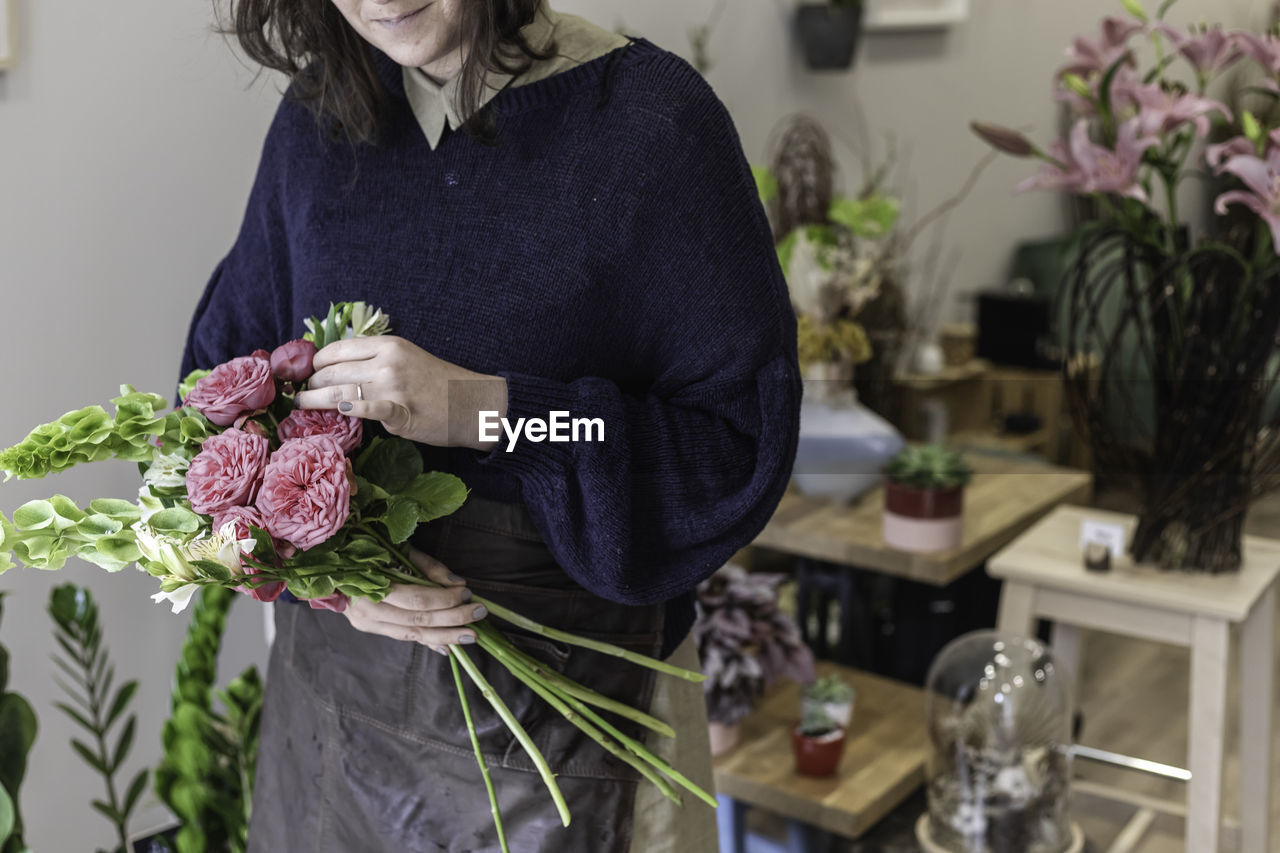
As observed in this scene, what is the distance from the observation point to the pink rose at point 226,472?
83cm

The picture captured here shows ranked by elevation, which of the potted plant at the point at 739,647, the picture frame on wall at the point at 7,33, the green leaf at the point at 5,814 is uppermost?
the picture frame on wall at the point at 7,33

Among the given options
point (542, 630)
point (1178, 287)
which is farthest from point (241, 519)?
point (1178, 287)

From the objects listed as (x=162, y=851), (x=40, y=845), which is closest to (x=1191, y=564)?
(x=162, y=851)

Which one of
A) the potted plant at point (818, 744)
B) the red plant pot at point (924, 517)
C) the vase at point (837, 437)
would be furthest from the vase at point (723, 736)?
the vase at point (837, 437)

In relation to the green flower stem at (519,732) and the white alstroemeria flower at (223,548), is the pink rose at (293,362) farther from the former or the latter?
the green flower stem at (519,732)

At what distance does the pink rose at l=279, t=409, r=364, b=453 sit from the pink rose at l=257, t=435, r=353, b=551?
31 millimetres

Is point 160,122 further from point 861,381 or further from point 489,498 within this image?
point 861,381

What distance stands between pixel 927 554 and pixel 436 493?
1.44 m

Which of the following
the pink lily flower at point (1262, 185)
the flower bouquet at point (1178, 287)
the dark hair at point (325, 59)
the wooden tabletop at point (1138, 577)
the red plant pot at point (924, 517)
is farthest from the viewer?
the red plant pot at point (924, 517)

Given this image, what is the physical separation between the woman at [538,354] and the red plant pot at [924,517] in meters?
1.17

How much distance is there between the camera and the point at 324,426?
88 cm

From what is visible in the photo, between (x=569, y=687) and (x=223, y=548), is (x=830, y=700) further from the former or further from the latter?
(x=223, y=548)

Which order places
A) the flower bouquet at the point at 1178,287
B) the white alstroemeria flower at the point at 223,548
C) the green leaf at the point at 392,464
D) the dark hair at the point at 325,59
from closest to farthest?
1. the white alstroemeria flower at the point at 223,548
2. the green leaf at the point at 392,464
3. the dark hair at the point at 325,59
4. the flower bouquet at the point at 1178,287

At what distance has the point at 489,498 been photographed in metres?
1.03
